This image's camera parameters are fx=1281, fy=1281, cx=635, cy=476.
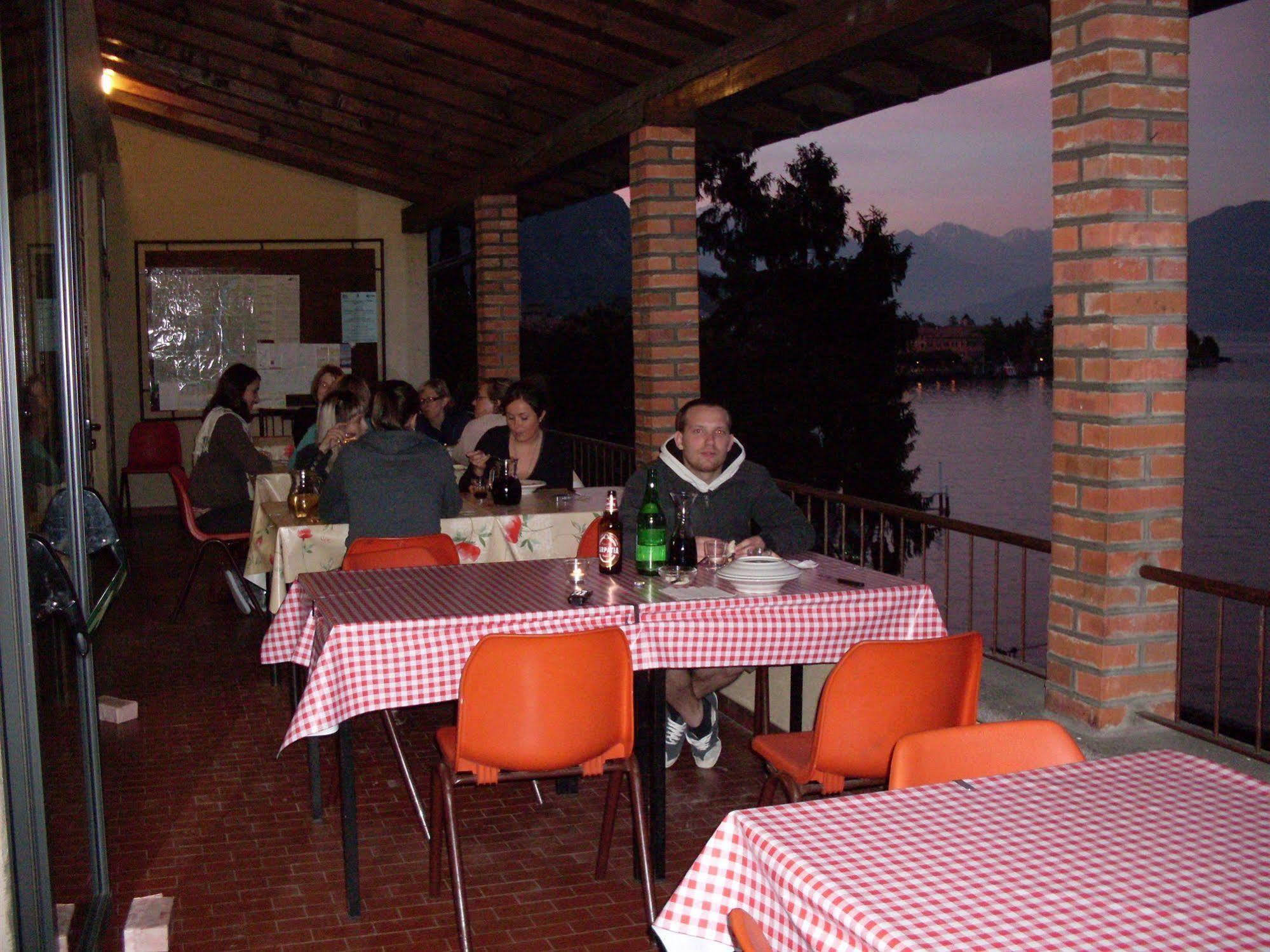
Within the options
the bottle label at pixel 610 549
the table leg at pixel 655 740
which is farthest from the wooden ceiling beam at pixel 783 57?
the table leg at pixel 655 740

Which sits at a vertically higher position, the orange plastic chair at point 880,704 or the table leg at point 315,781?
the orange plastic chair at point 880,704

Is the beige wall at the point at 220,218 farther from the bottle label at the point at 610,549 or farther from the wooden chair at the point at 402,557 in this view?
the bottle label at the point at 610,549

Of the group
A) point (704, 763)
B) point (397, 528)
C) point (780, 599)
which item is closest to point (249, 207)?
point (397, 528)

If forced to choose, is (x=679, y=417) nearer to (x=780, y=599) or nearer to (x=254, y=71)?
(x=780, y=599)

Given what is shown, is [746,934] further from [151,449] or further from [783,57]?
[151,449]

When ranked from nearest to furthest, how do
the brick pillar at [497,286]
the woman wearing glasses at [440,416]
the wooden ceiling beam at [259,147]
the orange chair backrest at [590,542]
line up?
the orange chair backrest at [590,542] → the woman wearing glasses at [440,416] → the brick pillar at [497,286] → the wooden ceiling beam at [259,147]

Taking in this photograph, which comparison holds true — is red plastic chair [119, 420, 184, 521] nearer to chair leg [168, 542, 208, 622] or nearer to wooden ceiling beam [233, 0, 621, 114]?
chair leg [168, 542, 208, 622]

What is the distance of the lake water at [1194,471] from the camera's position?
546 centimetres

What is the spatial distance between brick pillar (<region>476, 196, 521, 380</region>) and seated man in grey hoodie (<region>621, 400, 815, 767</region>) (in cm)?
527

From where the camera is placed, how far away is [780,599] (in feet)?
11.4

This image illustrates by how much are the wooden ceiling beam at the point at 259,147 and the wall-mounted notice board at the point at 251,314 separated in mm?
697

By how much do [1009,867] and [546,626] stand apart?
172cm

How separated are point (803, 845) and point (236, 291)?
422 inches

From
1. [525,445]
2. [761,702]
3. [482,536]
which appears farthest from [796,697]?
[525,445]
